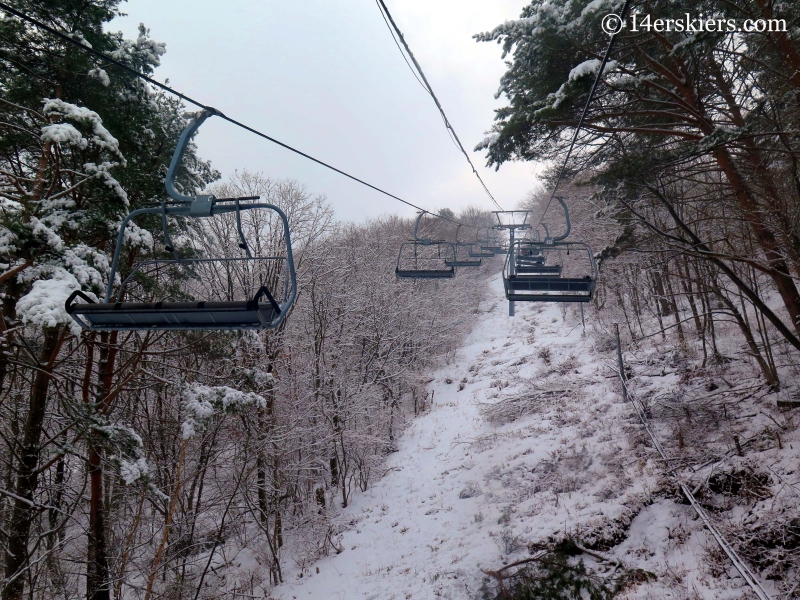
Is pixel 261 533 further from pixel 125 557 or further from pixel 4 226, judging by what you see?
pixel 4 226

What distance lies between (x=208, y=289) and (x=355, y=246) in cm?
974

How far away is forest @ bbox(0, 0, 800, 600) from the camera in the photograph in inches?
219

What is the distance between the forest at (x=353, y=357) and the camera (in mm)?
5555

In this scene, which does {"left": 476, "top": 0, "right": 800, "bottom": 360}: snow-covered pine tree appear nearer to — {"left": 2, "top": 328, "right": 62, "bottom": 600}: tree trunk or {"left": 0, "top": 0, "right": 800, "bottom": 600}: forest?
{"left": 0, "top": 0, "right": 800, "bottom": 600}: forest

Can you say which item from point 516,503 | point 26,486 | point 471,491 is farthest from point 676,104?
point 26,486

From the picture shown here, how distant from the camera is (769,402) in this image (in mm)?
8617

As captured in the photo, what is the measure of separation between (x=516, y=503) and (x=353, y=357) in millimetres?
8276

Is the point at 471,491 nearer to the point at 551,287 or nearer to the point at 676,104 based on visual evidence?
the point at 551,287

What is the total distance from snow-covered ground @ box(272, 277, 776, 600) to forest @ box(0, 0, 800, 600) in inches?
3.1

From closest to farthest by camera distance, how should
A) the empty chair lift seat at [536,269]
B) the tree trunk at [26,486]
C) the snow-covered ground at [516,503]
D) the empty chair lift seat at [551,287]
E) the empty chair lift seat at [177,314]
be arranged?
the empty chair lift seat at [177,314] → the empty chair lift seat at [551,287] → the tree trunk at [26,486] → the snow-covered ground at [516,503] → the empty chair lift seat at [536,269]

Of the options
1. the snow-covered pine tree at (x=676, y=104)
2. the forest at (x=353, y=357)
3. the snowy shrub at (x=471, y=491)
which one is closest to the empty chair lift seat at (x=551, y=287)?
the forest at (x=353, y=357)

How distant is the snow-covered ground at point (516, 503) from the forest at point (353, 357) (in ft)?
0.26

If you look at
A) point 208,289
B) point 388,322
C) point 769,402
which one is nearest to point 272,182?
point 208,289

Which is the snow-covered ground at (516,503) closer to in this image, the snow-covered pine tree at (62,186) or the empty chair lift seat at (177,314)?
the snow-covered pine tree at (62,186)
